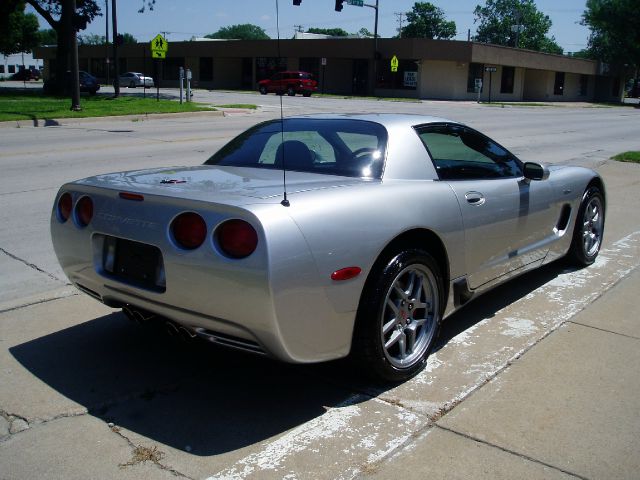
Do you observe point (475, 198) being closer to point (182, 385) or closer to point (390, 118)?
point (390, 118)

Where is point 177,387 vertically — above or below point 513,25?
below

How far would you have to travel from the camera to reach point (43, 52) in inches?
3253

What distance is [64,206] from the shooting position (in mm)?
3867

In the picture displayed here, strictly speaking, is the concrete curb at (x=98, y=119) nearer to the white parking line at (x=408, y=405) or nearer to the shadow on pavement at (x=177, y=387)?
the shadow on pavement at (x=177, y=387)

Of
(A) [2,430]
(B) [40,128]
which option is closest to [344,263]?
(A) [2,430]

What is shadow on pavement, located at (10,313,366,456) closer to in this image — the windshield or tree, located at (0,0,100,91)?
the windshield

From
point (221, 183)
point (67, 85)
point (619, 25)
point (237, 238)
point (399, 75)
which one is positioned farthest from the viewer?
point (619, 25)

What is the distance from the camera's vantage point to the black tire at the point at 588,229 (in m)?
5.83

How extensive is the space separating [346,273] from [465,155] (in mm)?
2237

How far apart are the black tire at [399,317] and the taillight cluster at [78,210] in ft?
5.23

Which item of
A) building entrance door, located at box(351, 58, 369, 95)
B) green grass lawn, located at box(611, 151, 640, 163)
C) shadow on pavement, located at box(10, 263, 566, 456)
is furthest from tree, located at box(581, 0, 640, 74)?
shadow on pavement, located at box(10, 263, 566, 456)

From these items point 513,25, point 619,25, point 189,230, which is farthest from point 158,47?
point 513,25

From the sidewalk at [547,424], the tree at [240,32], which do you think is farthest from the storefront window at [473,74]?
the tree at [240,32]

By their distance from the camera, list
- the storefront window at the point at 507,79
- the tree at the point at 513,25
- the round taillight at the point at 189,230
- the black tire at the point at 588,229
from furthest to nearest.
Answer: the tree at the point at 513,25, the storefront window at the point at 507,79, the black tire at the point at 588,229, the round taillight at the point at 189,230
